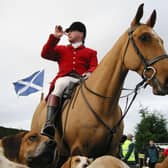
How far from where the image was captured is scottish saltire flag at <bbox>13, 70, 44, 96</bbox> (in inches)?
527

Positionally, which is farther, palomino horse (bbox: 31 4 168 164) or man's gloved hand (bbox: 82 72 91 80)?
man's gloved hand (bbox: 82 72 91 80)

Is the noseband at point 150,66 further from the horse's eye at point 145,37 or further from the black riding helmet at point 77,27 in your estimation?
the black riding helmet at point 77,27

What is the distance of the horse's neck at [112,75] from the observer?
714cm

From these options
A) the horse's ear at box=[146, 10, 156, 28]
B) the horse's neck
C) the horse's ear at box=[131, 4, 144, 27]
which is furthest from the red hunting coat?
the horse's ear at box=[146, 10, 156, 28]

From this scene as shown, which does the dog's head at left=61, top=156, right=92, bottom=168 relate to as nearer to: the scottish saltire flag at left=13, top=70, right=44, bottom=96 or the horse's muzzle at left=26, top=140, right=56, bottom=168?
the horse's muzzle at left=26, top=140, right=56, bottom=168

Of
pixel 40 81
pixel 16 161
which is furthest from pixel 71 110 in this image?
pixel 40 81

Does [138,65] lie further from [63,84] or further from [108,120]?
[63,84]

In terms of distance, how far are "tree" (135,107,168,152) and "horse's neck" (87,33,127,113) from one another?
202 feet

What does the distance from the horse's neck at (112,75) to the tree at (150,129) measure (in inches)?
2419

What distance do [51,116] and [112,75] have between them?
113 cm

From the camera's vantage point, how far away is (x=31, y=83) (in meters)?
13.6

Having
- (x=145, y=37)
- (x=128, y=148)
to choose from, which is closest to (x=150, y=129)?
(x=128, y=148)

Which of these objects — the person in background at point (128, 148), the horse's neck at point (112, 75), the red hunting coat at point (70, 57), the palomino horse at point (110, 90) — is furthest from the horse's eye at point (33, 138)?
the person in background at point (128, 148)

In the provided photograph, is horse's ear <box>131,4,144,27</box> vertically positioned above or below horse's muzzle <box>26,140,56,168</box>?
above
